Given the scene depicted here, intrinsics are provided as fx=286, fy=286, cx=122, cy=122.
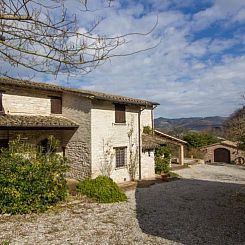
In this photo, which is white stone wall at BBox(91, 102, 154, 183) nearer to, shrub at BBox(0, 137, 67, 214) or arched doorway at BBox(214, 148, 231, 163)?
shrub at BBox(0, 137, 67, 214)

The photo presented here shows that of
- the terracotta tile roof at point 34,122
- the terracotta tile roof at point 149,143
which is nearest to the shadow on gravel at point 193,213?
the terracotta tile roof at point 149,143

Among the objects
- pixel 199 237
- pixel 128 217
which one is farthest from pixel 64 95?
pixel 199 237

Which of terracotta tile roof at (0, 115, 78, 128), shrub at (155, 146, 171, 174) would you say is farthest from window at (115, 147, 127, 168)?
shrub at (155, 146, 171, 174)

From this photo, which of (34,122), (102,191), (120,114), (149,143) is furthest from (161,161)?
(34,122)

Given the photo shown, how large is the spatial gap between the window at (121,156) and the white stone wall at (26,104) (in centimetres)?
517

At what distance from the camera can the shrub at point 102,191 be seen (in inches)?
541

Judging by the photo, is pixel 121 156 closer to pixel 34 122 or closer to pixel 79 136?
pixel 79 136

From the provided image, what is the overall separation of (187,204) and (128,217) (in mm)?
3823

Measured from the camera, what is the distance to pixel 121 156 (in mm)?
19219

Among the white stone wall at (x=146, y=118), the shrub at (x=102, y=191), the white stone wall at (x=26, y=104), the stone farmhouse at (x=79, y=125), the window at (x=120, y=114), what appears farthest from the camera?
the white stone wall at (x=146, y=118)

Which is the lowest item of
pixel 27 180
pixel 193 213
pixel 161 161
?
pixel 193 213

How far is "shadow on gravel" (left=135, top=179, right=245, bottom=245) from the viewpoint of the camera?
906cm

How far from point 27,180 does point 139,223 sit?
15.6ft

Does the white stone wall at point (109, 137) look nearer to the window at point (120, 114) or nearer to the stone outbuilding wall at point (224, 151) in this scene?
the window at point (120, 114)
